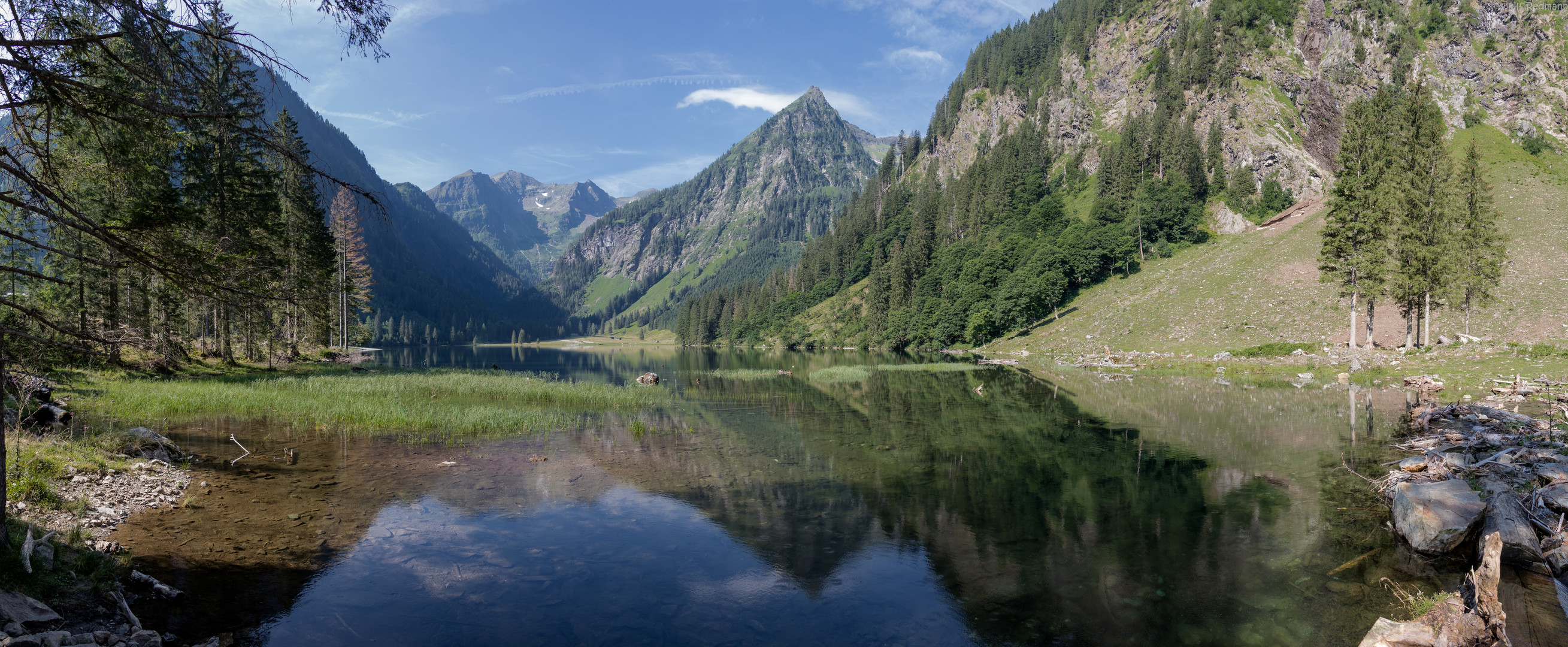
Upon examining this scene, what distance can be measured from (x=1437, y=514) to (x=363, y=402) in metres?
40.0

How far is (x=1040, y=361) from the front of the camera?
71.1 metres

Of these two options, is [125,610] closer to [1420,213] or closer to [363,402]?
[363,402]

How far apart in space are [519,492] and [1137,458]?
70.1 feet

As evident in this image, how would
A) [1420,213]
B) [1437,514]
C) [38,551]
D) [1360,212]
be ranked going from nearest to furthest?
[38,551], [1437,514], [1420,213], [1360,212]

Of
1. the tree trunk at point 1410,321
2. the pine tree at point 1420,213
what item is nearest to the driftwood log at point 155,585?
the tree trunk at point 1410,321

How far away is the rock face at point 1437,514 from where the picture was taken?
1157cm

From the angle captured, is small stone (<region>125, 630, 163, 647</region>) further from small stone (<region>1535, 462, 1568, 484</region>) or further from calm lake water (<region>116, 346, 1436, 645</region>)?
small stone (<region>1535, 462, 1568, 484</region>)

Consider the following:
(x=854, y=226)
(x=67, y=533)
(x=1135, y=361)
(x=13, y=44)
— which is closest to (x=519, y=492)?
(x=67, y=533)

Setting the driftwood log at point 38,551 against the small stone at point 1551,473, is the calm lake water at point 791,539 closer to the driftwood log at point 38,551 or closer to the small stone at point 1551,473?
the driftwood log at point 38,551

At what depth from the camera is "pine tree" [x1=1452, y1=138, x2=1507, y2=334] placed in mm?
46250

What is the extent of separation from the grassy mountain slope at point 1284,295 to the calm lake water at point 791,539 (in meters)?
41.0

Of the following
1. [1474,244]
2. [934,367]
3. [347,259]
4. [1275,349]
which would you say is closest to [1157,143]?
[1474,244]

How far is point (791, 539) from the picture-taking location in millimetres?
14289

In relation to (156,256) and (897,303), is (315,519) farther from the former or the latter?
(897,303)
